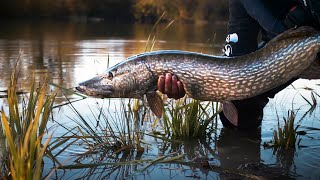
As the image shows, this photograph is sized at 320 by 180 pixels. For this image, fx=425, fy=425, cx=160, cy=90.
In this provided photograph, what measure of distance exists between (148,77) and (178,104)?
0.61m

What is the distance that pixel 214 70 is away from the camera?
104 inches

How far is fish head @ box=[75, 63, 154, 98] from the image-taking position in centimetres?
261

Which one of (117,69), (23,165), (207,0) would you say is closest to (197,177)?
(117,69)

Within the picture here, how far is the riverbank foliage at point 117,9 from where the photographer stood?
3512 centimetres

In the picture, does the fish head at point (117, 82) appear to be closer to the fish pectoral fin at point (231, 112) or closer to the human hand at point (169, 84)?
the human hand at point (169, 84)

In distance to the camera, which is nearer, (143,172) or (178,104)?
(143,172)

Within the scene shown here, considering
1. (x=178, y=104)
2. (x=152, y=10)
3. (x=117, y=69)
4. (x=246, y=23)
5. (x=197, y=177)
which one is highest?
(x=152, y=10)

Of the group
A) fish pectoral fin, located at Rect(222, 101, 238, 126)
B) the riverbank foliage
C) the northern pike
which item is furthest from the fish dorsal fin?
the riverbank foliage

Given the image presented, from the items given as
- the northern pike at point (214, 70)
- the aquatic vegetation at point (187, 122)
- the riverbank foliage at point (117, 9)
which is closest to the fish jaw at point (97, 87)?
the northern pike at point (214, 70)

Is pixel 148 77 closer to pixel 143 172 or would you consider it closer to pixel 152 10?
pixel 143 172

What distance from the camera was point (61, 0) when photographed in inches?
1464

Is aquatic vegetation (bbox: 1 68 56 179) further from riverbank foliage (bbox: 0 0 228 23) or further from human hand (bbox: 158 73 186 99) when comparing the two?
riverbank foliage (bbox: 0 0 228 23)

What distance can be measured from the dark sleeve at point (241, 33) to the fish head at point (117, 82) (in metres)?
1.03

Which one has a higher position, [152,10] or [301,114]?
[152,10]
